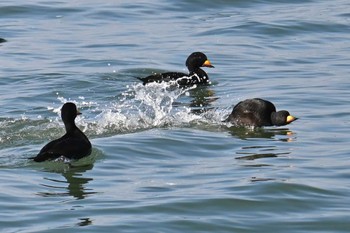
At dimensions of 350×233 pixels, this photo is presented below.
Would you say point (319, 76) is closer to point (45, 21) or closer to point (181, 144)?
point (181, 144)

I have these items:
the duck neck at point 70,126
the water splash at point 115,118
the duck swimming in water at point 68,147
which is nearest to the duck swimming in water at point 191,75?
the water splash at point 115,118

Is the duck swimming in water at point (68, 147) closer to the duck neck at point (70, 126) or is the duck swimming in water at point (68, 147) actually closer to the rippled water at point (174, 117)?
the duck neck at point (70, 126)

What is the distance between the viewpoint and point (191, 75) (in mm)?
21156

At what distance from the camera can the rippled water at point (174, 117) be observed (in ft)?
40.2

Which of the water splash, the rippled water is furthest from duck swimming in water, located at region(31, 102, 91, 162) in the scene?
the water splash

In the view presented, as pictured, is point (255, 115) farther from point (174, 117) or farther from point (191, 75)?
point (191, 75)

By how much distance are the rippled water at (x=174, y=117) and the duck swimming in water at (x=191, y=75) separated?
0.79 ft

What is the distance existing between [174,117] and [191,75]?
401cm

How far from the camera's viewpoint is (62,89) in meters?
19.9

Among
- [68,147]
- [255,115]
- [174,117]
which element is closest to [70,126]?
[68,147]

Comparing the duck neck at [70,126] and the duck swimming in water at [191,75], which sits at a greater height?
the duck neck at [70,126]

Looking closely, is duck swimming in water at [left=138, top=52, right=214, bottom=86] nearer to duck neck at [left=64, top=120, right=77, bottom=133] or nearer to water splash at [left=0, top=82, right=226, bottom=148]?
water splash at [left=0, top=82, right=226, bottom=148]

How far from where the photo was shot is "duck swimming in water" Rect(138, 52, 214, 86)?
20.5 metres

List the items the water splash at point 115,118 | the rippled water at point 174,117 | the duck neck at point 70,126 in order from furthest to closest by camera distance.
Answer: the water splash at point 115,118 → the duck neck at point 70,126 → the rippled water at point 174,117
